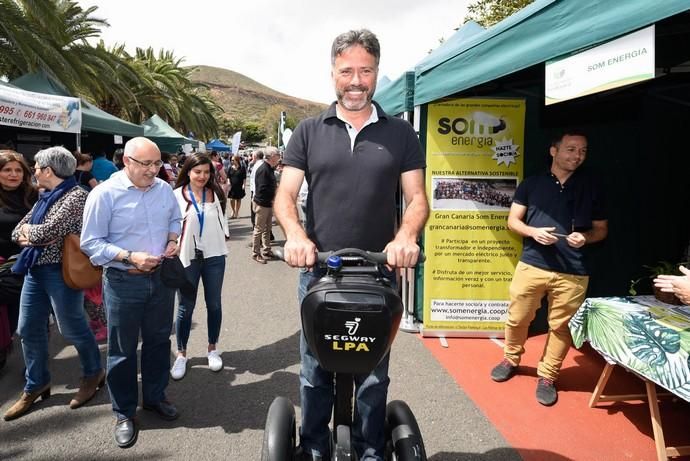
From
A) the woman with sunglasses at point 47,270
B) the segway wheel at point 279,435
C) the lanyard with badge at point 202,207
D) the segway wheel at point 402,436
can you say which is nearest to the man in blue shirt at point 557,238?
the segway wheel at point 402,436

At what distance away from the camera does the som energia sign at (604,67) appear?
195 cm

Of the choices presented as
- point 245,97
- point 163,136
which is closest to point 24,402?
point 163,136

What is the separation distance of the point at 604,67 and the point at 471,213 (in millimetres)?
2369

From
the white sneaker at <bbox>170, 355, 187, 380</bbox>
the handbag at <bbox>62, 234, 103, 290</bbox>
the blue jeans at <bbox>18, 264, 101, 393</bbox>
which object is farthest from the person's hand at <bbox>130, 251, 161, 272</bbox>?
the white sneaker at <bbox>170, 355, 187, 380</bbox>

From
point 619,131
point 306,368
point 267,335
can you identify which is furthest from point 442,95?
point 267,335

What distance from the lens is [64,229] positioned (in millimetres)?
3006

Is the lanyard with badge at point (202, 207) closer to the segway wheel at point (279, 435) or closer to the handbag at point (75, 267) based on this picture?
the handbag at point (75, 267)

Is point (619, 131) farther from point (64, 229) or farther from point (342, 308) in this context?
point (64, 229)

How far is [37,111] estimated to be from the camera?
7672mm

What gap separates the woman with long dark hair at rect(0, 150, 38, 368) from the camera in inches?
133

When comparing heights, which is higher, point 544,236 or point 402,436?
point 544,236

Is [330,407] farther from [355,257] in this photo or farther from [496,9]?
[496,9]

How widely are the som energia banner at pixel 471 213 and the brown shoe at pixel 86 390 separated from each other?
120 inches

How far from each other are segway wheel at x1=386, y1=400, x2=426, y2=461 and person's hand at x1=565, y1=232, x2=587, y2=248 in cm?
191
